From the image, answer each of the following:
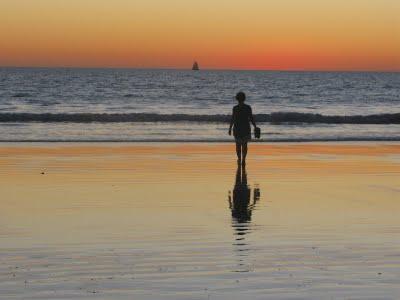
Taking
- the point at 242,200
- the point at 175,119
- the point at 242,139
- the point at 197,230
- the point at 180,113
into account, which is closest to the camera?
the point at 197,230

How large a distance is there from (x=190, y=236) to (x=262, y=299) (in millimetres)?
3126

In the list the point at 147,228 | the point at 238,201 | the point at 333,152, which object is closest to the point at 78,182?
the point at 238,201

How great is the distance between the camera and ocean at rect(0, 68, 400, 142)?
33656mm

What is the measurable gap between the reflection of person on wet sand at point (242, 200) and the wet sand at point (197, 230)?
18mm

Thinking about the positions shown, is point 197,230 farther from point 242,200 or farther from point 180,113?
point 180,113

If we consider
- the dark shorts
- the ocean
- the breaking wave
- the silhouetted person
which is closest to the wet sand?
the silhouetted person

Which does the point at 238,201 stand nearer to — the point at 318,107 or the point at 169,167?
the point at 169,167

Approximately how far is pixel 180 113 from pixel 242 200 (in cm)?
4454

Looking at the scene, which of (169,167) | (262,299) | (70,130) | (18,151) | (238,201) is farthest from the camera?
(70,130)

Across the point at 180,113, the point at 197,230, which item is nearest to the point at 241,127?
the point at 197,230

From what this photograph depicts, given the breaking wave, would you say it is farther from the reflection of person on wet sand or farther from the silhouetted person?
the reflection of person on wet sand

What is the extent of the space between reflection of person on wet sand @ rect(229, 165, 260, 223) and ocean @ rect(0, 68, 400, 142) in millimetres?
13272

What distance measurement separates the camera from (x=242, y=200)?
14227mm

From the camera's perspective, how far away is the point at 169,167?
1933 centimetres
